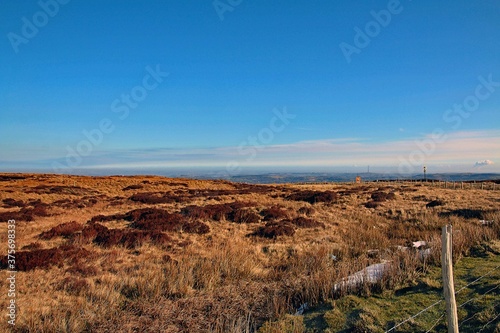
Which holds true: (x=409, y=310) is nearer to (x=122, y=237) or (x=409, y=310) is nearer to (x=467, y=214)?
(x=122, y=237)

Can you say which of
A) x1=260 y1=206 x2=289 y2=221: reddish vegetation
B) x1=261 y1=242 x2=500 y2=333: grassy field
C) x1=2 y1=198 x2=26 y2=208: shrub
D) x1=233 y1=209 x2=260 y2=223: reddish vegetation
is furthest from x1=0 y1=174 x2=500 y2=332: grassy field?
x1=2 y1=198 x2=26 y2=208: shrub

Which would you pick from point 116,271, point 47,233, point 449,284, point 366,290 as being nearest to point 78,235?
point 47,233

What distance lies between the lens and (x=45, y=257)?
9.25 m

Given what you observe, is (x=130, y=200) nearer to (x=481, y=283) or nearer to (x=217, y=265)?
(x=217, y=265)

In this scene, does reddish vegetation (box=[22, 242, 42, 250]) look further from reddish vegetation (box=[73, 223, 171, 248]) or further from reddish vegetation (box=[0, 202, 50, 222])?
reddish vegetation (box=[0, 202, 50, 222])

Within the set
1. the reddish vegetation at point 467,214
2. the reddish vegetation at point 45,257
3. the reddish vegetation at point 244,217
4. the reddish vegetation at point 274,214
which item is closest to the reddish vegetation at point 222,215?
the reddish vegetation at point 244,217

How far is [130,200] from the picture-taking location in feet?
82.6

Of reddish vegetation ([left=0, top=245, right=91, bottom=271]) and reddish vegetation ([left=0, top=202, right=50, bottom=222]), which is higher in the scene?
reddish vegetation ([left=0, top=202, right=50, bottom=222])

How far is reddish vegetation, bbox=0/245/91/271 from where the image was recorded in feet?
28.4

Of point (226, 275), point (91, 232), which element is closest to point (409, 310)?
point (226, 275)

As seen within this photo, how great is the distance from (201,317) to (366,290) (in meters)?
3.27

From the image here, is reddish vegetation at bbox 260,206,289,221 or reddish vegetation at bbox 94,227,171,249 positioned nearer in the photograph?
reddish vegetation at bbox 94,227,171,249

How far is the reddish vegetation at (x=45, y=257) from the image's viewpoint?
8658 mm

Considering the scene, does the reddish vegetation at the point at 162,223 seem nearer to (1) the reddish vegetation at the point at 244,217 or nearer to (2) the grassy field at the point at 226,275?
(2) the grassy field at the point at 226,275
